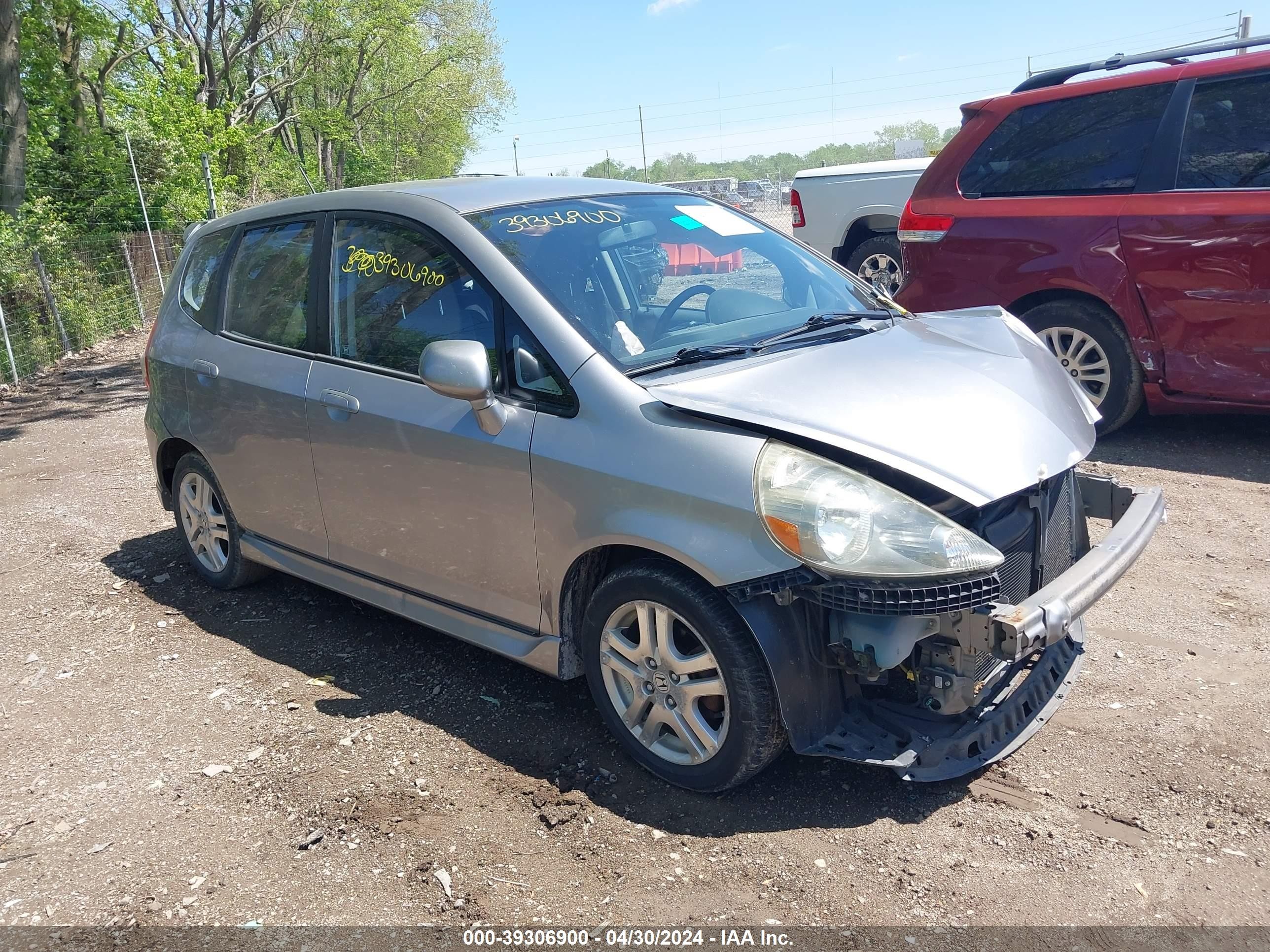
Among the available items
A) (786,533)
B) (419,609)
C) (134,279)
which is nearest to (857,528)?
(786,533)

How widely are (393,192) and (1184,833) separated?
11.4 ft

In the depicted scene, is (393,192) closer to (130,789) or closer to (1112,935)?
(130,789)

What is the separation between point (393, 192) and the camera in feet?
13.2

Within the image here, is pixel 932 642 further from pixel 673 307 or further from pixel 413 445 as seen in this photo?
pixel 413 445

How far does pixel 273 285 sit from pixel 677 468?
2446 millimetres

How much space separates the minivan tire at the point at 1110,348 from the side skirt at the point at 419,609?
423 cm

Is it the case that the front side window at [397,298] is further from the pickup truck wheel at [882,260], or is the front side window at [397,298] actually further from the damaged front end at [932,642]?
the pickup truck wheel at [882,260]

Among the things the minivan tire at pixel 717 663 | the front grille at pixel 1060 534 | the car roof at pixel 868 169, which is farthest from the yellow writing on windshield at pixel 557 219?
the car roof at pixel 868 169

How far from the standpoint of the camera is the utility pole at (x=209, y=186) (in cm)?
1986

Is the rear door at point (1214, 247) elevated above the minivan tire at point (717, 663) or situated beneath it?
elevated above

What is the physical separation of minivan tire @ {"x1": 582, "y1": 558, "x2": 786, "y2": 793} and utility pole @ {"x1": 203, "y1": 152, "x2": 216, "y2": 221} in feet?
63.3

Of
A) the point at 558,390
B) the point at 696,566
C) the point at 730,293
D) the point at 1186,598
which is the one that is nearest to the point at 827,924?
the point at 696,566

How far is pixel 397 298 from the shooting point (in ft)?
12.6

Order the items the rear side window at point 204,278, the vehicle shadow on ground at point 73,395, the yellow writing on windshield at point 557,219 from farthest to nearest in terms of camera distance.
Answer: the vehicle shadow on ground at point 73,395 < the rear side window at point 204,278 < the yellow writing on windshield at point 557,219
